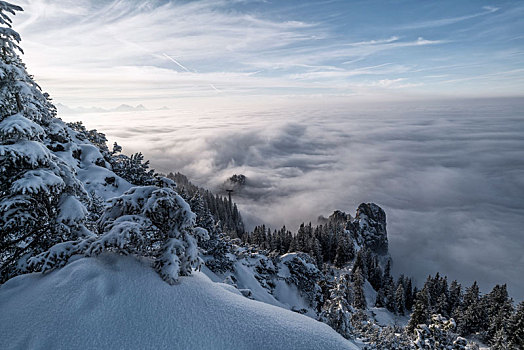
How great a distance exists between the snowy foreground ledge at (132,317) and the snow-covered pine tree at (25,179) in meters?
1.88

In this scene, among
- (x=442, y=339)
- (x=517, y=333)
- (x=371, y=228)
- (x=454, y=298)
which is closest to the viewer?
(x=442, y=339)

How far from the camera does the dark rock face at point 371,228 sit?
143250mm

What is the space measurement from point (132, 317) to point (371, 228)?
525 ft

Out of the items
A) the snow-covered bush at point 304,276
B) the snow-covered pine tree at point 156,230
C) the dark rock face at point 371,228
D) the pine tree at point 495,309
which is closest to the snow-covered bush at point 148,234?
the snow-covered pine tree at point 156,230

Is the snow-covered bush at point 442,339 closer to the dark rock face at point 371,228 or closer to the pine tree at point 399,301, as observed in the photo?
the pine tree at point 399,301

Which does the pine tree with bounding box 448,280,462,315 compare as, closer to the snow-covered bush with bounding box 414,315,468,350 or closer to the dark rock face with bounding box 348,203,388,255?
the dark rock face with bounding box 348,203,388,255

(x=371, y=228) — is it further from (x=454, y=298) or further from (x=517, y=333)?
(x=517, y=333)

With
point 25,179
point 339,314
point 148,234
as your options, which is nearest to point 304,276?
point 339,314

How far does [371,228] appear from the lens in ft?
483

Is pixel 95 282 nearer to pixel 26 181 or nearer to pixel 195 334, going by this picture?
pixel 195 334

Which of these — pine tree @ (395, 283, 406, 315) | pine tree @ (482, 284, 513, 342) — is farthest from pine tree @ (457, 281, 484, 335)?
pine tree @ (395, 283, 406, 315)

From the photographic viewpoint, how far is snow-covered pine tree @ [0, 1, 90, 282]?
7.16 m

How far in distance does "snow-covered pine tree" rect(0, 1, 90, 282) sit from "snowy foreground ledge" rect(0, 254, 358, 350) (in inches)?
74.2

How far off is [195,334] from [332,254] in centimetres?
11531
